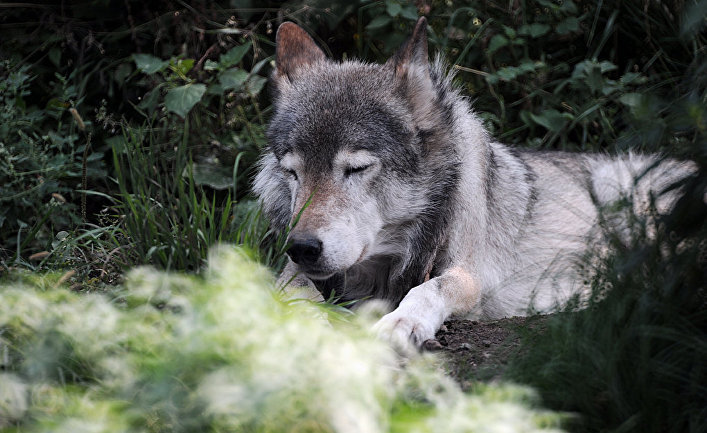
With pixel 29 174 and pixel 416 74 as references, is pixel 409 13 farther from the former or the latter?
pixel 29 174

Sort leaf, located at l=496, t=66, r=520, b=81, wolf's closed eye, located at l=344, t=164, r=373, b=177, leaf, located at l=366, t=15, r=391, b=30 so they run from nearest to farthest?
wolf's closed eye, located at l=344, t=164, r=373, b=177, leaf, located at l=496, t=66, r=520, b=81, leaf, located at l=366, t=15, r=391, b=30

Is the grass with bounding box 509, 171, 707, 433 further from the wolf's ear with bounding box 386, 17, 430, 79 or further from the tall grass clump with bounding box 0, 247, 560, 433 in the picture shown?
the wolf's ear with bounding box 386, 17, 430, 79

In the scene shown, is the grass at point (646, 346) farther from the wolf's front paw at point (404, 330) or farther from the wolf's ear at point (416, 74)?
the wolf's ear at point (416, 74)

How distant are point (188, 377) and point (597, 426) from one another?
1133 millimetres

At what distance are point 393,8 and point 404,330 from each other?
3126 mm

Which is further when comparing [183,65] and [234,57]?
[234,57]

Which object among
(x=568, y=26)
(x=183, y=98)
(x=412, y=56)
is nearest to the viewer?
(x=412, y=56)

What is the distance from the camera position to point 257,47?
221 inches

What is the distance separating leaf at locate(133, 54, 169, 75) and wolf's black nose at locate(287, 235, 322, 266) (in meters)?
2.31

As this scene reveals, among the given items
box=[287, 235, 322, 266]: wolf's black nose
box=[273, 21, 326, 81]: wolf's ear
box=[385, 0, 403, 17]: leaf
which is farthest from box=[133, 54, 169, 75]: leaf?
box=[287, 235, 322, 266]: wolf's black nose

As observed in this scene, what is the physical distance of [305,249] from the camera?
3.01 meters

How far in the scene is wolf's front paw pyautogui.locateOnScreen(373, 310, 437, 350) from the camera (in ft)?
9.29

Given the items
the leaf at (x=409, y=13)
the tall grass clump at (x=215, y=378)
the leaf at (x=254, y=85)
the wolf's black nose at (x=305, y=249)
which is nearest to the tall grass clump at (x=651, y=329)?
the tall grass clump at (x=215, y=378)

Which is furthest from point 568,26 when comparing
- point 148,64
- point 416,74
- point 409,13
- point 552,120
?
point 148,64
